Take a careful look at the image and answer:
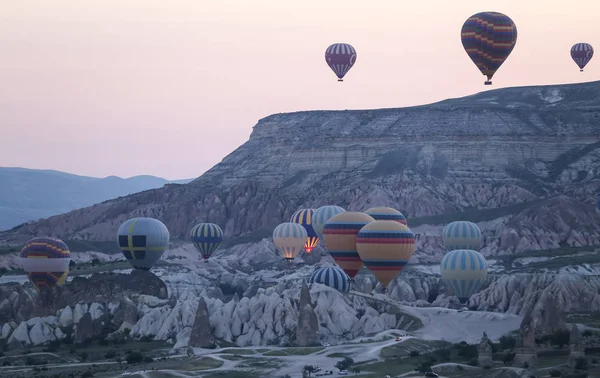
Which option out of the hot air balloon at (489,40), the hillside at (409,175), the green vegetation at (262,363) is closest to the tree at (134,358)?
the green vegetation at (262,363)

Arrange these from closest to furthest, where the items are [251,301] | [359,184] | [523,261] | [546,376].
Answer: [546,376], [251,301], [523,261], [359,184]

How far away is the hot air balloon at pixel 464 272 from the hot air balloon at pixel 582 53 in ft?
256

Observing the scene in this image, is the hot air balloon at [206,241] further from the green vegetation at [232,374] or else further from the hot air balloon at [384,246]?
the green vegetation at [232,374]

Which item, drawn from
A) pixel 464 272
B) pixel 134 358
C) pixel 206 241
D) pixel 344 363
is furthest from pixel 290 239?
pixel 344 363

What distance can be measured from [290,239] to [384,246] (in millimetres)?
30081

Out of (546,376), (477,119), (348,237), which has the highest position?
(477,119)

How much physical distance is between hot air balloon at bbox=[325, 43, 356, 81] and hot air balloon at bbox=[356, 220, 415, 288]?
55.2 meters

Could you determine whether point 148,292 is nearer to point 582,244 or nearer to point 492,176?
point 582,244

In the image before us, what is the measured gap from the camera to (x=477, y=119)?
625 ft

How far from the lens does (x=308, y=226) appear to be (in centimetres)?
14438

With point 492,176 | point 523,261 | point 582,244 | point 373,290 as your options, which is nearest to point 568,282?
point 373,290

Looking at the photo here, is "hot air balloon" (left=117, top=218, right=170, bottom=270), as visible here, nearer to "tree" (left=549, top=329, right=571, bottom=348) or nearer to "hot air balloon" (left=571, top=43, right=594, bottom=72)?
"tree" (left=549, top=329, right=571, bottom=348)

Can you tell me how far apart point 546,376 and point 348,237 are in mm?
46184

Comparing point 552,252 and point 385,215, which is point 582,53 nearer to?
point 552,252
